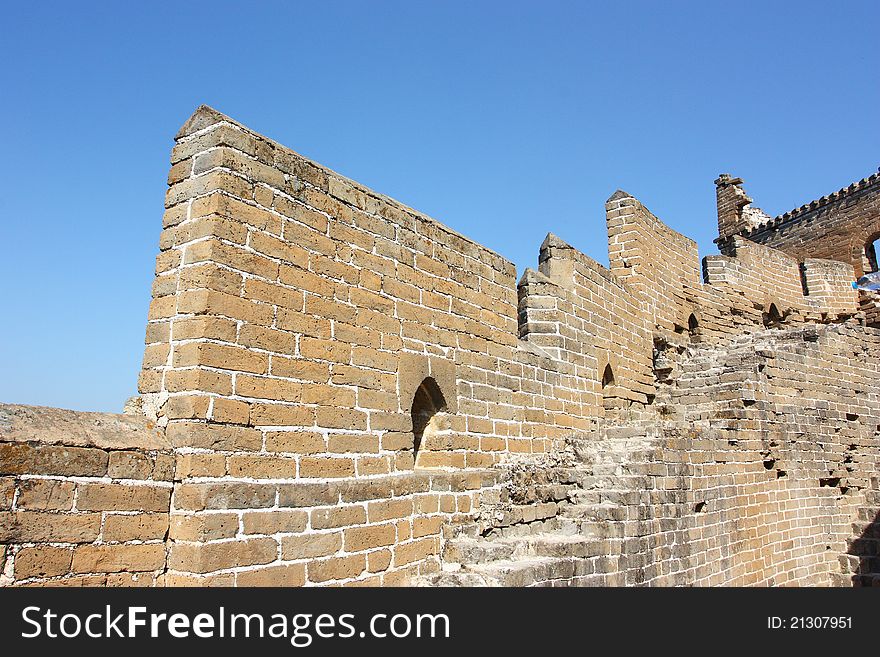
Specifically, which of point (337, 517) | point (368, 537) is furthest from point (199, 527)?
point (368, 537)

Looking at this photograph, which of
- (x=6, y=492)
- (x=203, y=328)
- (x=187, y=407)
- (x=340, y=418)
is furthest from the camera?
(x=340, y=418)

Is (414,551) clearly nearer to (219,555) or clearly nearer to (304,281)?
(219,555)

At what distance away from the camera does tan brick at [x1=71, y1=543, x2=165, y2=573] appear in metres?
3.77

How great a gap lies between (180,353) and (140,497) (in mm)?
890

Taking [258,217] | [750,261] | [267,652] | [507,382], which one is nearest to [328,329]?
[258,217]

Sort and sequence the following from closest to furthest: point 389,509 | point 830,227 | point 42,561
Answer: point 42,561 → point 389,509 → point 830,227

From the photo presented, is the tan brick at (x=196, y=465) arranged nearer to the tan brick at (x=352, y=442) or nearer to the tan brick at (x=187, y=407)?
the tan brick at (x=187, y=407)

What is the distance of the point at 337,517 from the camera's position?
5035 millimetres

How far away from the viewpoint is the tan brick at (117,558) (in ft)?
12.4

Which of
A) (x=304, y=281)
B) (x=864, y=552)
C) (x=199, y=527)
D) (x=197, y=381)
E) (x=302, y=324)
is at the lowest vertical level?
(x=864, y=552)

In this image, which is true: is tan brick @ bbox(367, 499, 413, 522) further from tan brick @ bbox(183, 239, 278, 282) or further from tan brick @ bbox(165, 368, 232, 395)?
tan brick @ bbox(183, 239, 278, 282)

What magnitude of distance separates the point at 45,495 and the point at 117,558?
0.56m

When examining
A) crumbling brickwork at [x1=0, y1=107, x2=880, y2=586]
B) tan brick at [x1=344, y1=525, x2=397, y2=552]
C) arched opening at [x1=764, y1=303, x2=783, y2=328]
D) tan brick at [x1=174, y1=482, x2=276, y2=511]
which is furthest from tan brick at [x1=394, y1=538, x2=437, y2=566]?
arched opening at [x1=764, y1=303, x2=783, y2=328]

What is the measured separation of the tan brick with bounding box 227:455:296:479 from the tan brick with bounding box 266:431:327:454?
7 centimetres
